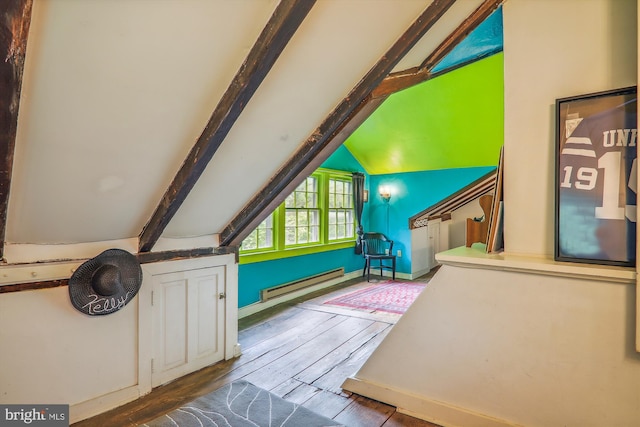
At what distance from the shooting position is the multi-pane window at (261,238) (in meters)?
4.34

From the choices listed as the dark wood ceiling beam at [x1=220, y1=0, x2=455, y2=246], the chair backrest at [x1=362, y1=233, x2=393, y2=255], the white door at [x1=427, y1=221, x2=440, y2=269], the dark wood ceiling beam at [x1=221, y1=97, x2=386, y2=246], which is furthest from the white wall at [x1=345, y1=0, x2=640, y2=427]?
the white door at [x1=427, y1=221, x2=440, y2=269]

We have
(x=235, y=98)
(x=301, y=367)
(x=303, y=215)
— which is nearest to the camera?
(x=235, y=98)

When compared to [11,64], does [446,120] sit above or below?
above

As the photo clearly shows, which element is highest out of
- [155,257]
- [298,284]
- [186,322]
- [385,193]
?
[385,193]

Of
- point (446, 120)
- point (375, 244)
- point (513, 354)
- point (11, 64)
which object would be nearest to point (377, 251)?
point (375, 244)

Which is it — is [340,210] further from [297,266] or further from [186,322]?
[186,322]

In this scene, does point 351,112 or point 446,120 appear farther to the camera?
point 446,120

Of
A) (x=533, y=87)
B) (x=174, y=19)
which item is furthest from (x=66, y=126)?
(x=533, y=87)

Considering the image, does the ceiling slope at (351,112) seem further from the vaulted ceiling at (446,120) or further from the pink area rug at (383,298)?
the pink area rug at (383,298)

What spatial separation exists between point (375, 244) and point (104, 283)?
204 inches

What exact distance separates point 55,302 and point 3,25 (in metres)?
1.62

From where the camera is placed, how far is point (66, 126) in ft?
4.72

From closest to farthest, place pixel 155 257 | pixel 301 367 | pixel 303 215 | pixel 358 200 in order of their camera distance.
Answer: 1. pixel 155 257
2. pixel 301 367
3. pixel 303 215
4. pixel 358 200

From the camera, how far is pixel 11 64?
106 cm
